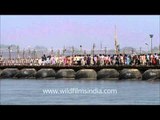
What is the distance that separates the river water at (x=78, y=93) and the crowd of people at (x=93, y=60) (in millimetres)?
729

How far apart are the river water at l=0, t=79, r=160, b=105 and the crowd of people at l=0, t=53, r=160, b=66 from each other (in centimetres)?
73

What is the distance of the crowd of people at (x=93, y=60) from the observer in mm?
9770

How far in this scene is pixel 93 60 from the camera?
33.9ft

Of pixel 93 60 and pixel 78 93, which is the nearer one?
pixel 78 93

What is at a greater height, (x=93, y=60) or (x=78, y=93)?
(x=93, y=60)

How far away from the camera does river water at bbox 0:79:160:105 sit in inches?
320

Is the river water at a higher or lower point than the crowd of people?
lower

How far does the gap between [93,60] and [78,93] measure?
7.03 ft

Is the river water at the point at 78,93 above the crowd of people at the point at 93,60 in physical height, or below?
below

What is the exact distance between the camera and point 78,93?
8258mm
